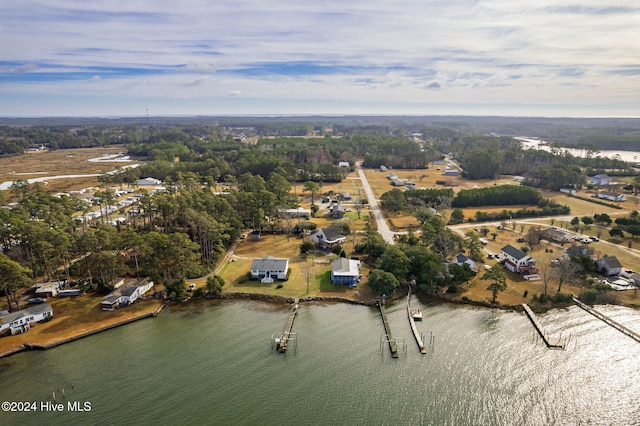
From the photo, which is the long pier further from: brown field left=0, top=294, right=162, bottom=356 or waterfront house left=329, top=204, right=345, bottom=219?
brown field left=0, top=294, right=162, bottom=356

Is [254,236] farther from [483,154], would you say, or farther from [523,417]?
[483,154]

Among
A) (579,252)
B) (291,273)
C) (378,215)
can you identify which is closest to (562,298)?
(579,252)

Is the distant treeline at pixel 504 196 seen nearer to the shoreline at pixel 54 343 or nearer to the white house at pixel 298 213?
the white house at pixel 298 213

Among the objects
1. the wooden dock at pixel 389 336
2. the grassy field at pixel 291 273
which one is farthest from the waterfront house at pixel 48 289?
the wooden dock at pixel 389 336

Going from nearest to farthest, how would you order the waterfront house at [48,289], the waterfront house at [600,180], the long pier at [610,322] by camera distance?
the long pier at [610,322] < the waterfront house at [48,289] < the waterfront house at [600,180]

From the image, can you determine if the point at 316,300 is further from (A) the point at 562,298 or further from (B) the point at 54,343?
(A) the point at 562,298

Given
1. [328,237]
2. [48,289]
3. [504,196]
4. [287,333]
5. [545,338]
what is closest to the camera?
[545,338]

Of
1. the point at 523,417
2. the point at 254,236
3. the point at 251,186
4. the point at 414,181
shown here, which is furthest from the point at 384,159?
the point at 523,417
